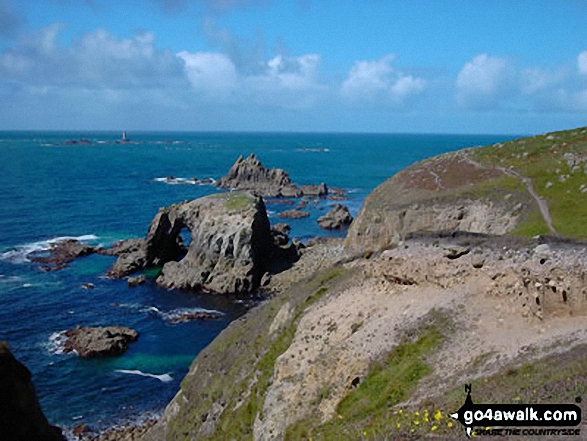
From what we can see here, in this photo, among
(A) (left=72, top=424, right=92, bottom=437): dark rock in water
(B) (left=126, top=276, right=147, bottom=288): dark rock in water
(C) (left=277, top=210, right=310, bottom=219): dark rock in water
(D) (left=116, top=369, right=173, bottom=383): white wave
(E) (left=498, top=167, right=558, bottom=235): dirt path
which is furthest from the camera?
(C) (left=277, top=210, right=310, bottom=219): dark rock in water

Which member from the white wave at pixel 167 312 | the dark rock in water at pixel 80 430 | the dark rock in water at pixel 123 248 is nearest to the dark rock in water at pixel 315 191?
the dark rock in water at pixel 123 248

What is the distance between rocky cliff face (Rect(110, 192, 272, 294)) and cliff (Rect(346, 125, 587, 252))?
62.9 feet

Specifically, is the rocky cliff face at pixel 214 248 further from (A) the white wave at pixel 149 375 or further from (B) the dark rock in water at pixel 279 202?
(B) the dark rock in water at pixel 279 202

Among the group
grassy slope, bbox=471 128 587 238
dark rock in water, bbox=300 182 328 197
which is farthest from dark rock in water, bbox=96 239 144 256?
dark rock in water, bbox=300 182 328 197

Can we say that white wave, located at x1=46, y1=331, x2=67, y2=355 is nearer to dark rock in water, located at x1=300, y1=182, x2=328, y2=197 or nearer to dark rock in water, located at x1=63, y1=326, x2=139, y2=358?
dark rock in water, located at x1=63, y1=326, x2=139, y2=358

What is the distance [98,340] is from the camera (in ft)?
197

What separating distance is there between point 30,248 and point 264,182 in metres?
84.1

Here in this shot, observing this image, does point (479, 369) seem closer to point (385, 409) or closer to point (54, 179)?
point (385, 409)

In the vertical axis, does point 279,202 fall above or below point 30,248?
above

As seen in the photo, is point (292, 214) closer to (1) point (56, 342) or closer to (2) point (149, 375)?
(1) point (56, 342)

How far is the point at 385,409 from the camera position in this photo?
2234cm

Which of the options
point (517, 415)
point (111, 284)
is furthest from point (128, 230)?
point (517, 415)

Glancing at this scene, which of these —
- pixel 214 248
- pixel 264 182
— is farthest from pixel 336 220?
pixel 264 182

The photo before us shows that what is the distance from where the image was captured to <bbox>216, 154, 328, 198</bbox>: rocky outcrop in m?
162
